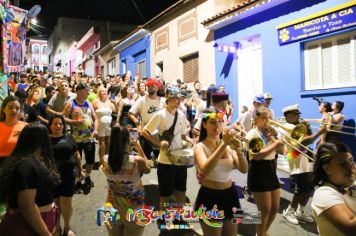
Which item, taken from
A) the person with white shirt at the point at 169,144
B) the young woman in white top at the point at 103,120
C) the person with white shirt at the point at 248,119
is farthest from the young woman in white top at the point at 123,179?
the young woman in white top at the point at 103,120

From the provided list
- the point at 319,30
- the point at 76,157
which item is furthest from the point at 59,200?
the point at 319,30

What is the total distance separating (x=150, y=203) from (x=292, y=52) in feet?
20.4

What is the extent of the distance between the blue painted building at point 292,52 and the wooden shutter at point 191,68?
87.6 inches

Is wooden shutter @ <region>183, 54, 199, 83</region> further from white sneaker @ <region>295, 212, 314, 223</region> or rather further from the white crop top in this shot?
the white crop top

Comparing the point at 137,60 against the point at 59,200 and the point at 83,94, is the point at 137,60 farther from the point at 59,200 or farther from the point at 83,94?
the point at 59,200

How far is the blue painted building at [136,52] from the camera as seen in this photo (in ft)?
59.7

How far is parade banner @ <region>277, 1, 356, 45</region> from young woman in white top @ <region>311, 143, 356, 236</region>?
6.30 m

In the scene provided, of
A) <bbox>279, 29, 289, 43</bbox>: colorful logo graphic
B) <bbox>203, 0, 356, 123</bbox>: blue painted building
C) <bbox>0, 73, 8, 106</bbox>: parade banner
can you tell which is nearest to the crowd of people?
<bbox>0, 73, 8, 106</bbox>: parade banner

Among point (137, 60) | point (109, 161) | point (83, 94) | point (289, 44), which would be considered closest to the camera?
point (109, 161)

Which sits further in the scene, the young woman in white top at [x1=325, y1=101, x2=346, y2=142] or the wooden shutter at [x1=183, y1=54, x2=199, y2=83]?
the wooden shutter at [x1=183, y1=54, x2=199, y2=83]

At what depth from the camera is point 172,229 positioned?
432 centimetres

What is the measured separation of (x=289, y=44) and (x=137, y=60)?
12762 millimetres

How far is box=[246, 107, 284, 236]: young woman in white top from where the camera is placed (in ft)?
12.2

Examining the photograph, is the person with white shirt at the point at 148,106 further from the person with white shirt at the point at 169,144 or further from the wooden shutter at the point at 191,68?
the wooden shutter at the point at 191,68
